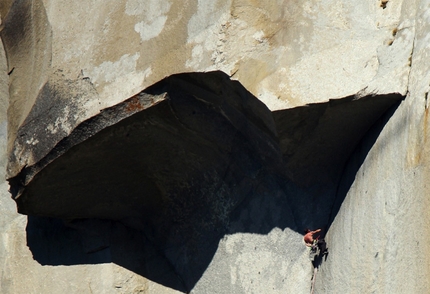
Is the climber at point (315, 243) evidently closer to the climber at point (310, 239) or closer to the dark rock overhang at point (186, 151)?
the climber at point (310, 239)

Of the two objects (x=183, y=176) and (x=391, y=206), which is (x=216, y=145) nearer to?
(x=183, y=176)

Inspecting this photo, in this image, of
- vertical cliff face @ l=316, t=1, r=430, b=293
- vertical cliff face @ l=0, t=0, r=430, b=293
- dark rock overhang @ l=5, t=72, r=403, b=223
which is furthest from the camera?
dark rock overhang @ l=5, t=72, r=403, b=223

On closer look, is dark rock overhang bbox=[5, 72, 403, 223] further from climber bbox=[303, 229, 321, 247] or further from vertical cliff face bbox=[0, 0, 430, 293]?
climber bbox=[303, 229, 321, 247]

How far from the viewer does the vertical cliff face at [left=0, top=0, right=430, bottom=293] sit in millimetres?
1977

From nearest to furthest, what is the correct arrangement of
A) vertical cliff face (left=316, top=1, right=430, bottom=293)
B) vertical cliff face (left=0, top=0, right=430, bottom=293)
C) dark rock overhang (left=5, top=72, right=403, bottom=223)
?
vertical cliff face (left=316, top=1, right=430, bottom=293), vertical cliff face (left=0, top=0, right=430, bottom=293), dark rock overhang (left=5, top=72, right=403, bottom=223)

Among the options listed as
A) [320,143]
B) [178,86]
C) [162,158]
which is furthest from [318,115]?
[162,158]

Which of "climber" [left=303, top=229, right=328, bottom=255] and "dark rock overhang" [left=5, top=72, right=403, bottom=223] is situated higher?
"dark rock overhang" [left=5, top=72, right=403, bottom=223]

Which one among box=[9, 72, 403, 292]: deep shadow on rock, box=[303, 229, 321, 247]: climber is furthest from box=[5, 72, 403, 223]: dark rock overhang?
box=[303, 229, 321, 247]: climber

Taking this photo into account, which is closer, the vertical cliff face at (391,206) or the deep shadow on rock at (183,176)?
the vertical cliff face at (391,206)

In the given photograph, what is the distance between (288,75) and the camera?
2076 millimetres

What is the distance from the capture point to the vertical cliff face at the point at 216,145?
1977mm

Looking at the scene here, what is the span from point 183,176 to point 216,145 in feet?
0.59

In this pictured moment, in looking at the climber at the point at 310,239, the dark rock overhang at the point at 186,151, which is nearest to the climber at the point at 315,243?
the climber at the point at 310,239

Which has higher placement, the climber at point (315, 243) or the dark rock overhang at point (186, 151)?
the dark rock overhang at point (186, 151)
